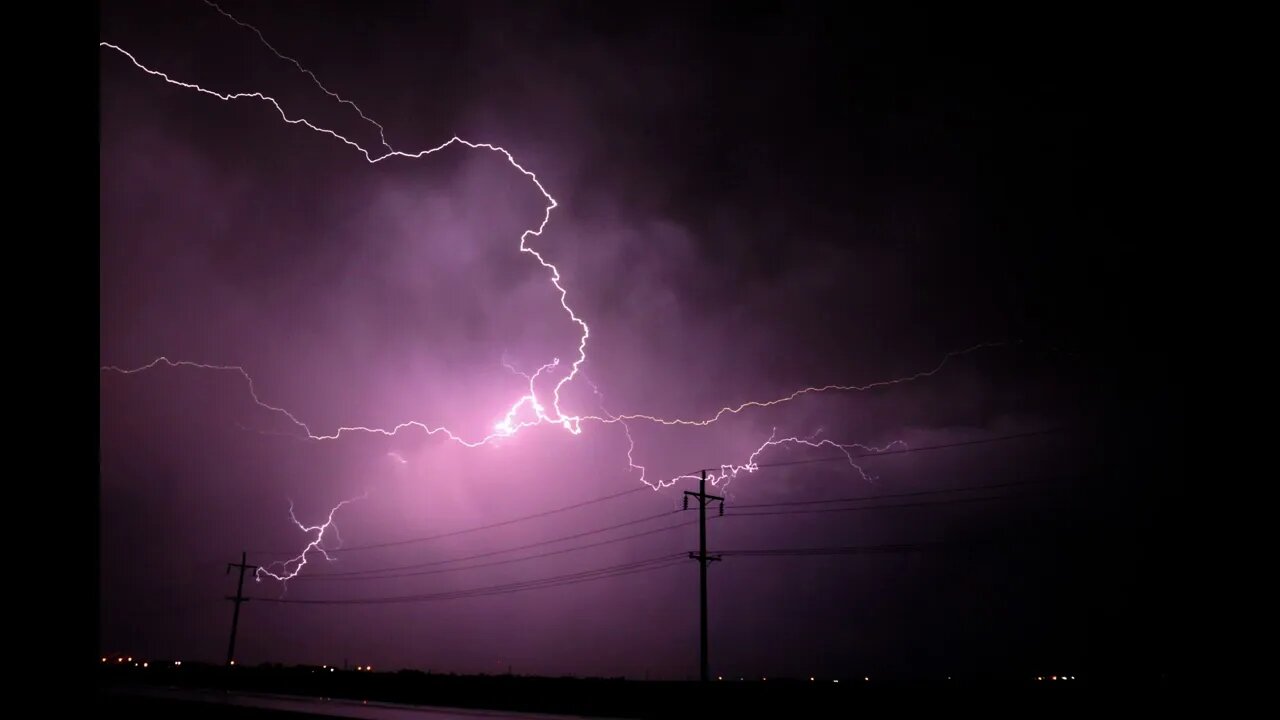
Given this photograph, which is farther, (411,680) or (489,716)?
(411,680)

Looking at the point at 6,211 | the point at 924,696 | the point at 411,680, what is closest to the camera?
the point at 6,211

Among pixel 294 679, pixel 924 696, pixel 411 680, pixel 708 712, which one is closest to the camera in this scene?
pixel 924 696

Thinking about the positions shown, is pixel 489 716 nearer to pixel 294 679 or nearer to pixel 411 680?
pixel 411 680

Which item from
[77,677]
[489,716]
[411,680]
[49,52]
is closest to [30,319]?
[49,52]

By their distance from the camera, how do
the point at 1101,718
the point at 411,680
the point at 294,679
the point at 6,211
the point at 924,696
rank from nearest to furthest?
the point at 6,211, the point at 1101,718, the point at 924,696, the point at 411,680, the point at 294,679

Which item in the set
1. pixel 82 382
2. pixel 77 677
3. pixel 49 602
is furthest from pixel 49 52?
pixel 77 677

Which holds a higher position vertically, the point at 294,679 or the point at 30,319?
the point at 30,319

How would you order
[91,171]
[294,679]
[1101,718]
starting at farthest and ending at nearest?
[294,679], [1101,718], [91,171]

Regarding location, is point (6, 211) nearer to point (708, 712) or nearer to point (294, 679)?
point (708, 712)

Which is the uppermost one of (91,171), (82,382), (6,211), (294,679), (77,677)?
(91,171)

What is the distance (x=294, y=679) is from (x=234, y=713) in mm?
15561

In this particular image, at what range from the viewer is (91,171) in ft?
4.93

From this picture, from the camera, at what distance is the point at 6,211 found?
54.6 inches

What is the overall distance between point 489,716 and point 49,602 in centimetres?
1451
